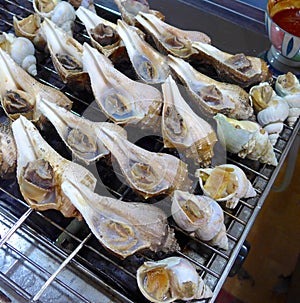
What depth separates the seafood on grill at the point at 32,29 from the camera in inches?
54.0

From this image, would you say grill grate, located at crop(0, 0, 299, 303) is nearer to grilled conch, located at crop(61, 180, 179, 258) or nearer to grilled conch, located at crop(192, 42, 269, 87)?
grilled conch, located at crop(61, 180, 179, 258)

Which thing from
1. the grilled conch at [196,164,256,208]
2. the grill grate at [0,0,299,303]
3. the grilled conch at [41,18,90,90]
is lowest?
the grill grate at [0,0,299,303]

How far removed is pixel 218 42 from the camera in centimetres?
153

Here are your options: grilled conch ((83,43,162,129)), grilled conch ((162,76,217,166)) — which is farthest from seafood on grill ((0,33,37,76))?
grilled conch ((162,76,217,166))

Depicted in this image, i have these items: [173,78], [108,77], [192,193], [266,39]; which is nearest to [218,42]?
[266,39]

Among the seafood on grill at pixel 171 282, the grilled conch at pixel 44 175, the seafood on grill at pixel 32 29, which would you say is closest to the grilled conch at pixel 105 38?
the seafood on grill at pixel 32 29

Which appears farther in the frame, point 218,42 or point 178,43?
point 218,42

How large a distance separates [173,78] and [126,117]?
194 millimetres

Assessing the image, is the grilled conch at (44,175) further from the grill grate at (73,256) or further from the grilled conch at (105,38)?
the grilled conch at (105,38)

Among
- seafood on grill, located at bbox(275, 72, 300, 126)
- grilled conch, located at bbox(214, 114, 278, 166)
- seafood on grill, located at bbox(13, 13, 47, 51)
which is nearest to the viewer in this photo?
grilled conch, located at bbox(214, 114, 278, 166)

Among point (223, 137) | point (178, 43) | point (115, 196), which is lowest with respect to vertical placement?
point (115, 196)

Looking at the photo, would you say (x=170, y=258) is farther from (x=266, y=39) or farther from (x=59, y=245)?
(x=266, y=39)

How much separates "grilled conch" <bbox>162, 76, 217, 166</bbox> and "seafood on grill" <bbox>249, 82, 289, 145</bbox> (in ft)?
0.55

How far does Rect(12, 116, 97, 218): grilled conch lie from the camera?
39.6 inches
